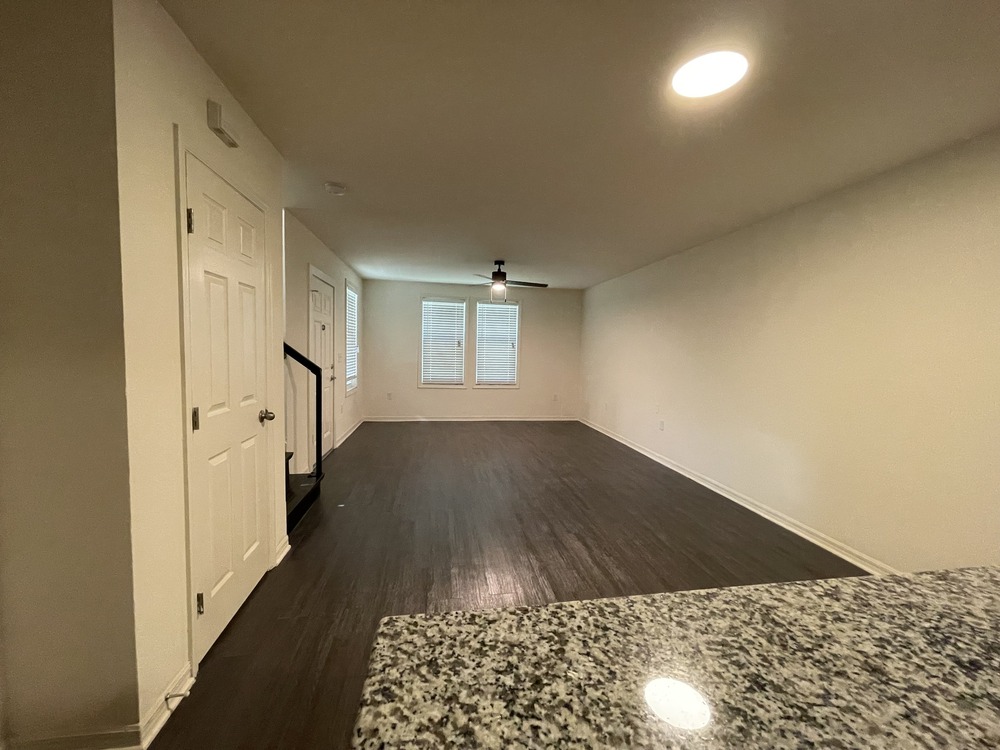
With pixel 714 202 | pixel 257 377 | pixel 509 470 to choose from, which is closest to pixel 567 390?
pixel 509 470

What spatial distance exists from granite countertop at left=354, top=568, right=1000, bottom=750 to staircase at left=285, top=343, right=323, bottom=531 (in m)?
2.71

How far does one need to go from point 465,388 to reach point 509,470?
292 centimetres

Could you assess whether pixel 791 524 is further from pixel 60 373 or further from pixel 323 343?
pixel 323 343

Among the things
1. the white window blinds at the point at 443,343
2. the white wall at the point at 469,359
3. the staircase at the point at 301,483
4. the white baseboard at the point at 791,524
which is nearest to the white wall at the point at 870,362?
the white baseboard at the point at 791,524

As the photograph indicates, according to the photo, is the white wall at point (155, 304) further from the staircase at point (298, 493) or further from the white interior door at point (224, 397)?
the staircase at point (298, 493)

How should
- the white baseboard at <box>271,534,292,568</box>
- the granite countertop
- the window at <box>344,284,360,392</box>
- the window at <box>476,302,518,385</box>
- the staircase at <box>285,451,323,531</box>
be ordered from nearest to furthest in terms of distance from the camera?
1. the granite countertop
2. the white baseboard at <box>271,534,292,568</box>
3. the staircase at <box>285,451,323,531</box>
4. the window at <box>344,284,360,392</box>
5. the window at <box>476,302,518,385</box>

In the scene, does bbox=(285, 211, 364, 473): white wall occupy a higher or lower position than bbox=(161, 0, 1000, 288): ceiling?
lower

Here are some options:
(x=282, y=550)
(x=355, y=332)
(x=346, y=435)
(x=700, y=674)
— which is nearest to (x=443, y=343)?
(x=355, y=332)

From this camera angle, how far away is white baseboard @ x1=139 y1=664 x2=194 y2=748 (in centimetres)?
133

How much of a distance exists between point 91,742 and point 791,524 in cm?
392

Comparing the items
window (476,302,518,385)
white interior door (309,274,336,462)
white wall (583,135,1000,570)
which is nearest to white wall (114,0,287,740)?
white interior door (309,274,336,462)

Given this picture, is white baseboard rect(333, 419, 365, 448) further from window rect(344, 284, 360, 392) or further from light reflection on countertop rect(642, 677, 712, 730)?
light reflection on countertop rect(642, 677, 712, 730)

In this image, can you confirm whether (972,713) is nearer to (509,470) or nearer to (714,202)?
(714,202)

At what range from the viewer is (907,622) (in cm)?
65
